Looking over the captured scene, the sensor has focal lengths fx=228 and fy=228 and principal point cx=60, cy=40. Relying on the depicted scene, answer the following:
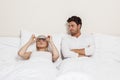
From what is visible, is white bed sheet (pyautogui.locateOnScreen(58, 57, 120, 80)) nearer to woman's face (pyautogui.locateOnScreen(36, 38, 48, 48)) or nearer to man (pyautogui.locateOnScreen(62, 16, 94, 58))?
man (pyautogui.locateOnScreen(62, 16, 94, 58))

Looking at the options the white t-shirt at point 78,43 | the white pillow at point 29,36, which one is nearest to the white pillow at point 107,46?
the white t-shirt at point 78,43

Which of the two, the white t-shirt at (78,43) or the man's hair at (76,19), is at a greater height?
the man's hair at (76,19)

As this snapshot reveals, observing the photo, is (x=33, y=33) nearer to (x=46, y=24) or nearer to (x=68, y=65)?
(x=46, y=24)

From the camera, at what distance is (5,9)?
9.18ft

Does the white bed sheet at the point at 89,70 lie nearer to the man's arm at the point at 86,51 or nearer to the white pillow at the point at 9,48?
the man's arm at the point at 86,51

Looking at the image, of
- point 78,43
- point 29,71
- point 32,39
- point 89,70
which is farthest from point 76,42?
point 29,71

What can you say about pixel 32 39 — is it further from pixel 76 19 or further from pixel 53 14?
pixel 76 19

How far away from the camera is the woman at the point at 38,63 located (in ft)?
6.03

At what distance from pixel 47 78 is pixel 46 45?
810mm

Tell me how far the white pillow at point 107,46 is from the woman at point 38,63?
1.71 ft

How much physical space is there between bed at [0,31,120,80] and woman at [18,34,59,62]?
10 centimetres

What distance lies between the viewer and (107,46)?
2.73m

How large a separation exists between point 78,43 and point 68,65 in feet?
1.81

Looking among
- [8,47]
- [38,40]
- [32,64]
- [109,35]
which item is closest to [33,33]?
[38,40]
